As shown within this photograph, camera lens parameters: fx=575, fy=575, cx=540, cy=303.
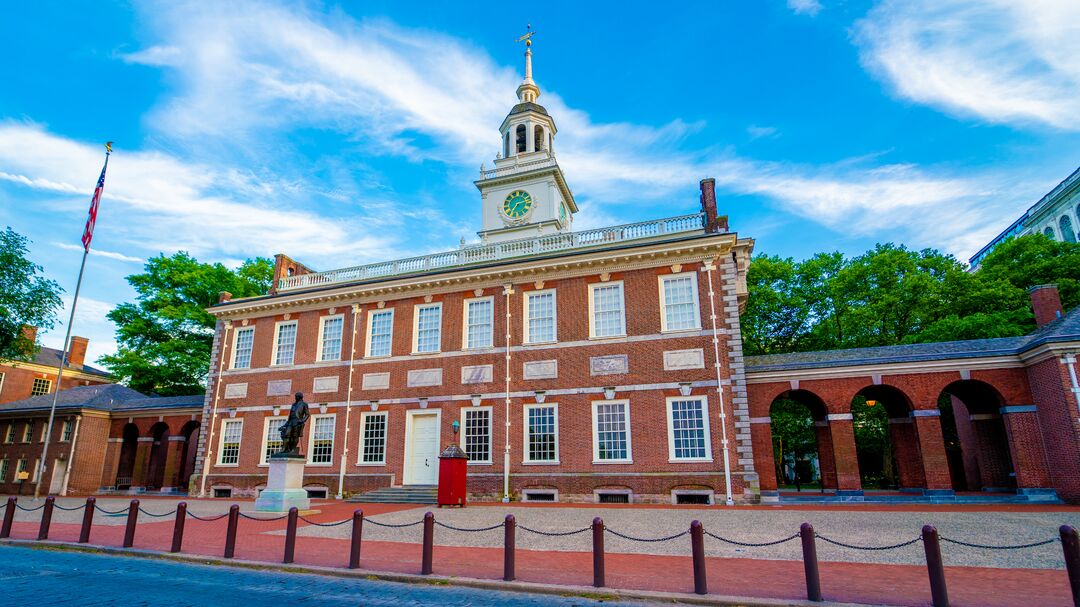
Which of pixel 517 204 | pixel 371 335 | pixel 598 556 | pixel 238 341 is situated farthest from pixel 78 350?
pixel 598 556

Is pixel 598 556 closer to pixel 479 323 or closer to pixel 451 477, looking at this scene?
pixel 451 477

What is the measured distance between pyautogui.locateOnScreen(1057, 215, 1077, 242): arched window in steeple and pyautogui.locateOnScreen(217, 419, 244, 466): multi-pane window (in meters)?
56.9

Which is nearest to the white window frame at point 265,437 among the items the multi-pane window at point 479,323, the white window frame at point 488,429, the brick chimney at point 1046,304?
the white window frame at point 488,429

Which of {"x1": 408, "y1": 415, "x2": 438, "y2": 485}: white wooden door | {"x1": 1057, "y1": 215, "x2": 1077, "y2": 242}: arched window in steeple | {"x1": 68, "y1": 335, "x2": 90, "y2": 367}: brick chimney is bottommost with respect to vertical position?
{"x1": 408, "y1": 415, "x2": 438, "y2": 485}: white wooden door

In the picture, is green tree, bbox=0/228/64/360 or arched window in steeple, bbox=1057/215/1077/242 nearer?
green tree, bbox=0/228/64/360

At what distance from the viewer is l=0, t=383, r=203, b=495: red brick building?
28.7 m

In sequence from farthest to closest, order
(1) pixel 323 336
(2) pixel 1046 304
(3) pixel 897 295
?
(3) pixel 897 295
(1) pixel 323 336
(2) pixel 1046 304

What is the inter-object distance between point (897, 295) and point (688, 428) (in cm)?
1884

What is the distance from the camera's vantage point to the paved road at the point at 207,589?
282 inches

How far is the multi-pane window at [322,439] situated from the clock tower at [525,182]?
13321 millimetres

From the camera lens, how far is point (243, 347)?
27.5m

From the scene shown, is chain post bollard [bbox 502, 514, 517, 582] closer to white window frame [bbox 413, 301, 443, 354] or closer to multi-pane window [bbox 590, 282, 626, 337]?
multi-pane window [bbox 590, 282, 626, 337]

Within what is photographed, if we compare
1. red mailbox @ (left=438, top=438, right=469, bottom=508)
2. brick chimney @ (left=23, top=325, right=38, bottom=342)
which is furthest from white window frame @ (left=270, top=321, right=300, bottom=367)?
red mailbox @ (left=438, top=438, right=469, bottom=508)

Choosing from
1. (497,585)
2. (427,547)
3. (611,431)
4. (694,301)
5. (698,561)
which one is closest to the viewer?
(698,561)
